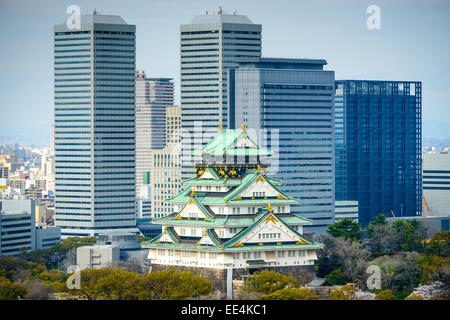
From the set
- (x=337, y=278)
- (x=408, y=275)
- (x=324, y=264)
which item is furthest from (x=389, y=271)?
(x=324, y=264)

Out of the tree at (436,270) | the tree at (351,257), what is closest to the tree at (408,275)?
the tree at (436,270)

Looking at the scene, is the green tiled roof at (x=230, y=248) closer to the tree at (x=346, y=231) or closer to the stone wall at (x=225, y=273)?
the stone wall at (x=225, y=273)

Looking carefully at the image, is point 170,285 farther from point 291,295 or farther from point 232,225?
point 291,295

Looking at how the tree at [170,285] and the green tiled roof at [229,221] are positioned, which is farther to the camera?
the green tiled roof at [229,221]
